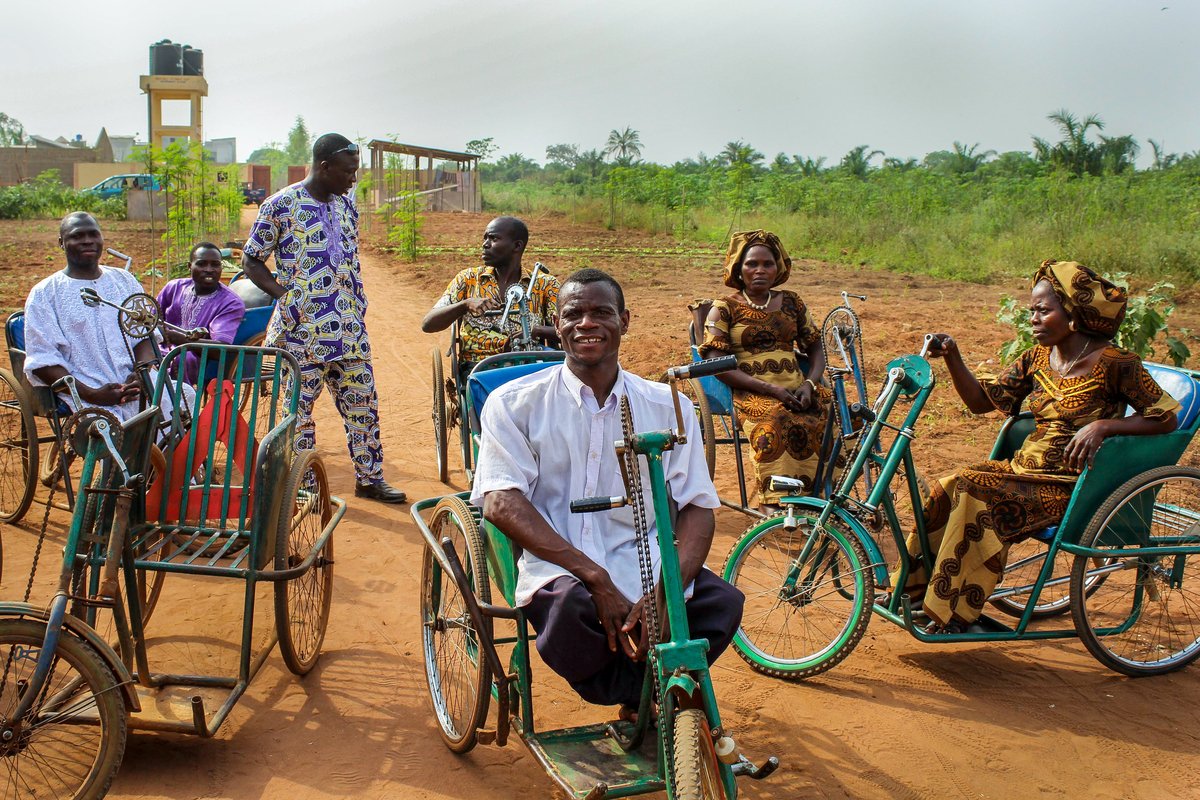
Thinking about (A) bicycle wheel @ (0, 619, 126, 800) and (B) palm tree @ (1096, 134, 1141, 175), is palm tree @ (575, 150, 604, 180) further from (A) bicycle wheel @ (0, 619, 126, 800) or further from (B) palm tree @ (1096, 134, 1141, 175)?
(A) bicycle wheel @ (0, 619, 126, 800)

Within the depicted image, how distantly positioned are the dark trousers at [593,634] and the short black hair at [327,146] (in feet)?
11.7

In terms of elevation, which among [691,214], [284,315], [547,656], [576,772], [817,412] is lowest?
[576,772]

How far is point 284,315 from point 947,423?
528 cm

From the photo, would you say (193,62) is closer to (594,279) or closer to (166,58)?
(166,58)

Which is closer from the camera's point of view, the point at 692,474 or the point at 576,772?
the point at 576,772

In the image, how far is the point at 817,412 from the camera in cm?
540

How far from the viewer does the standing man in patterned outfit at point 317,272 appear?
5480mm

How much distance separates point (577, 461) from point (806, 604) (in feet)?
5.07

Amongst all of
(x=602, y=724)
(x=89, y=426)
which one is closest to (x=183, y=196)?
(x=89, y=426)

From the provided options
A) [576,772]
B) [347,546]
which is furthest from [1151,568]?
[347,546]

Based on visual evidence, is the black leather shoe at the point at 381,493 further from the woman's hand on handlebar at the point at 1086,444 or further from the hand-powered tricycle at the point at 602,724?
the woman's hand on handlebar at the point at 1086,444

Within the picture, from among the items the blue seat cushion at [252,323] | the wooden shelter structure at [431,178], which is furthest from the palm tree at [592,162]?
the blue seat cushion at [252,323]

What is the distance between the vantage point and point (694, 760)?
7.39 ft

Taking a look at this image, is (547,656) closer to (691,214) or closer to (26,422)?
(26,422)
